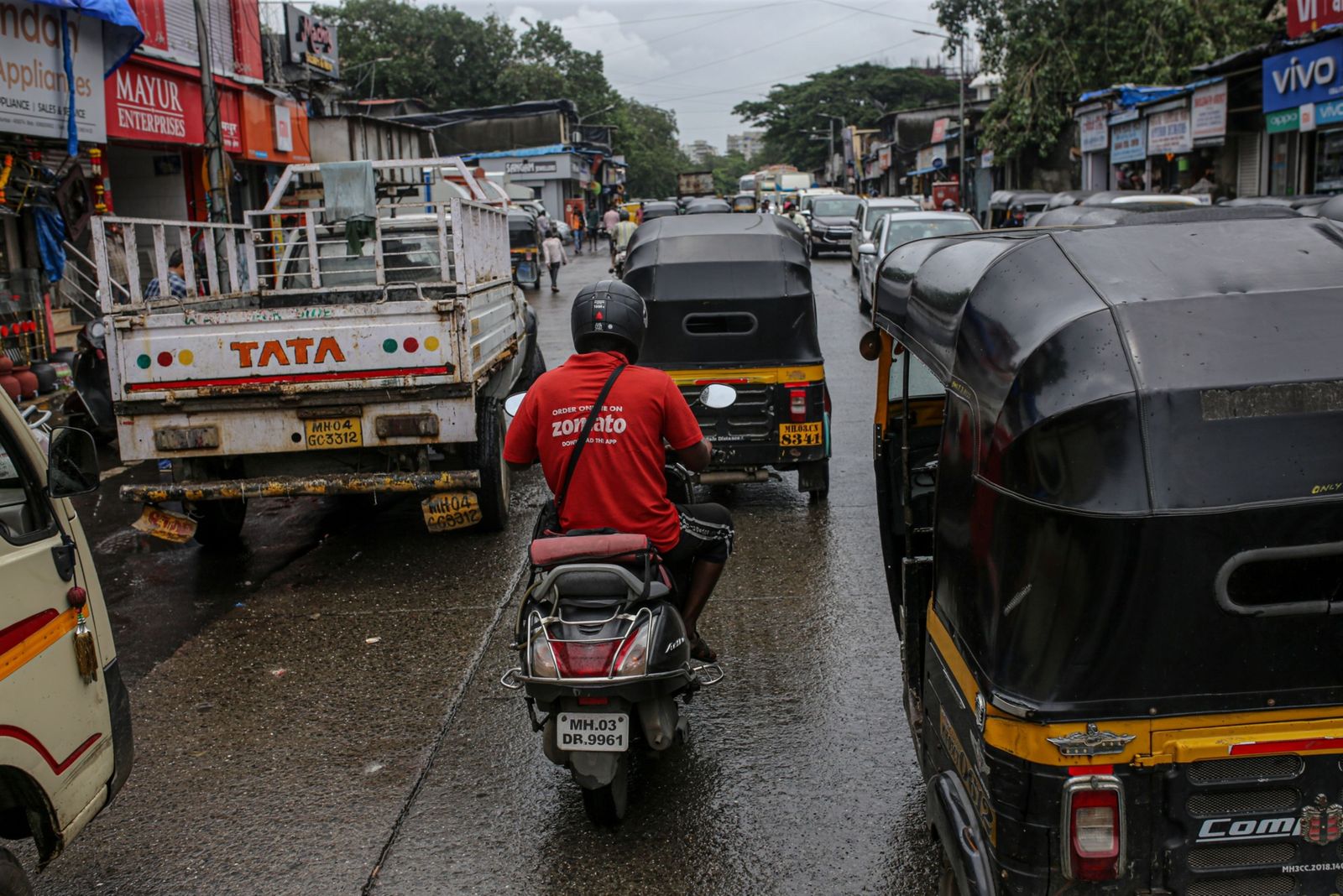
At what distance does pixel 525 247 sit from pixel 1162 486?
79.6 feet

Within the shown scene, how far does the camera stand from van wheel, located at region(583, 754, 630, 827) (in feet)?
13.0

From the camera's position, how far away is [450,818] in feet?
13.9

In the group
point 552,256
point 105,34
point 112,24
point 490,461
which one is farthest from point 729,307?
point 552,256

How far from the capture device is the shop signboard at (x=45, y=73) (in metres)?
11.7

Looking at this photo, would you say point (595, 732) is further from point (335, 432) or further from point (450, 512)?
point (335, 432)

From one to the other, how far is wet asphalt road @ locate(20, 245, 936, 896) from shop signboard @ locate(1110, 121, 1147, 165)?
74.5 feet

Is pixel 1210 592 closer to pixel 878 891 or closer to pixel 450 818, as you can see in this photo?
pixel 878 891

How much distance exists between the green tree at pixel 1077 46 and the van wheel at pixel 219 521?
84.2ft

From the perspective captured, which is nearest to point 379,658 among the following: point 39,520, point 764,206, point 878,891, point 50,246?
point 39,520

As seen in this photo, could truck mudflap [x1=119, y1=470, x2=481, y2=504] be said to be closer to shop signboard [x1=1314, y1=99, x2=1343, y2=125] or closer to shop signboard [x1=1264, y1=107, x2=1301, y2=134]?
shop signboard [x1=1314, y1=99, x2=1343, y2=125]

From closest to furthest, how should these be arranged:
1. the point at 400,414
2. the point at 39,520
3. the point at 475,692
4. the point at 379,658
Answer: the point at 39,520 < the point at 475,692 < the point at 379,658 < the point at 400,414

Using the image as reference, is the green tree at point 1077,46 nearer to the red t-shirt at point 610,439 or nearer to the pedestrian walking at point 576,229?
the pedestrian walking at point 576,229

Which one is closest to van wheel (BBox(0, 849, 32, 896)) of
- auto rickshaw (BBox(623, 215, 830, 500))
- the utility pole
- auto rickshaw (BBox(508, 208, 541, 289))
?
auto rickshaw (BBox(623, 215, 830, 500))

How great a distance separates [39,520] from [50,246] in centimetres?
1183
